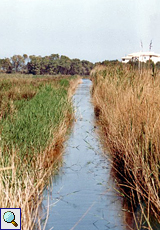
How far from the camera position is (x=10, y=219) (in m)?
2.60

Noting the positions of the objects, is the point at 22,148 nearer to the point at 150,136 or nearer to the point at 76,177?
the point at 76,177

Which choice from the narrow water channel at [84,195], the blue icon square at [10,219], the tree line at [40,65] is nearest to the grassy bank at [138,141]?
the narrow water channel at [84,195]

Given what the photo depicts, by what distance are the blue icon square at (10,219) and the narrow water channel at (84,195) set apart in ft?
1.27

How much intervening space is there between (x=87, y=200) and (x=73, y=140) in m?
3.42

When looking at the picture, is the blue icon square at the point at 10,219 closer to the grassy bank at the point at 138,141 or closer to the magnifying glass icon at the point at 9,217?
the magnifying glass icon at the point at 9,217

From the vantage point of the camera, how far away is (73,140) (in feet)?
25.6

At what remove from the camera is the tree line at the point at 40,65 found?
3314 inches

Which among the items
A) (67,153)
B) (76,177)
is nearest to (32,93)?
(67,153)

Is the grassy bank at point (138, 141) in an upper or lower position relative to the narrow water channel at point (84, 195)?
upper

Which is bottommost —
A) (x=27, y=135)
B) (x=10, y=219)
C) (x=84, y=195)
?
(x=84, y=195)

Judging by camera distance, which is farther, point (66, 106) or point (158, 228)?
point (66, 106)

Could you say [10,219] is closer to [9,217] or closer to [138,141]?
[9,217]

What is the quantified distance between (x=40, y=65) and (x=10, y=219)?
277 feet

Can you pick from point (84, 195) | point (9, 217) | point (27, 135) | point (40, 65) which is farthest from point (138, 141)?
point (40, 65)
